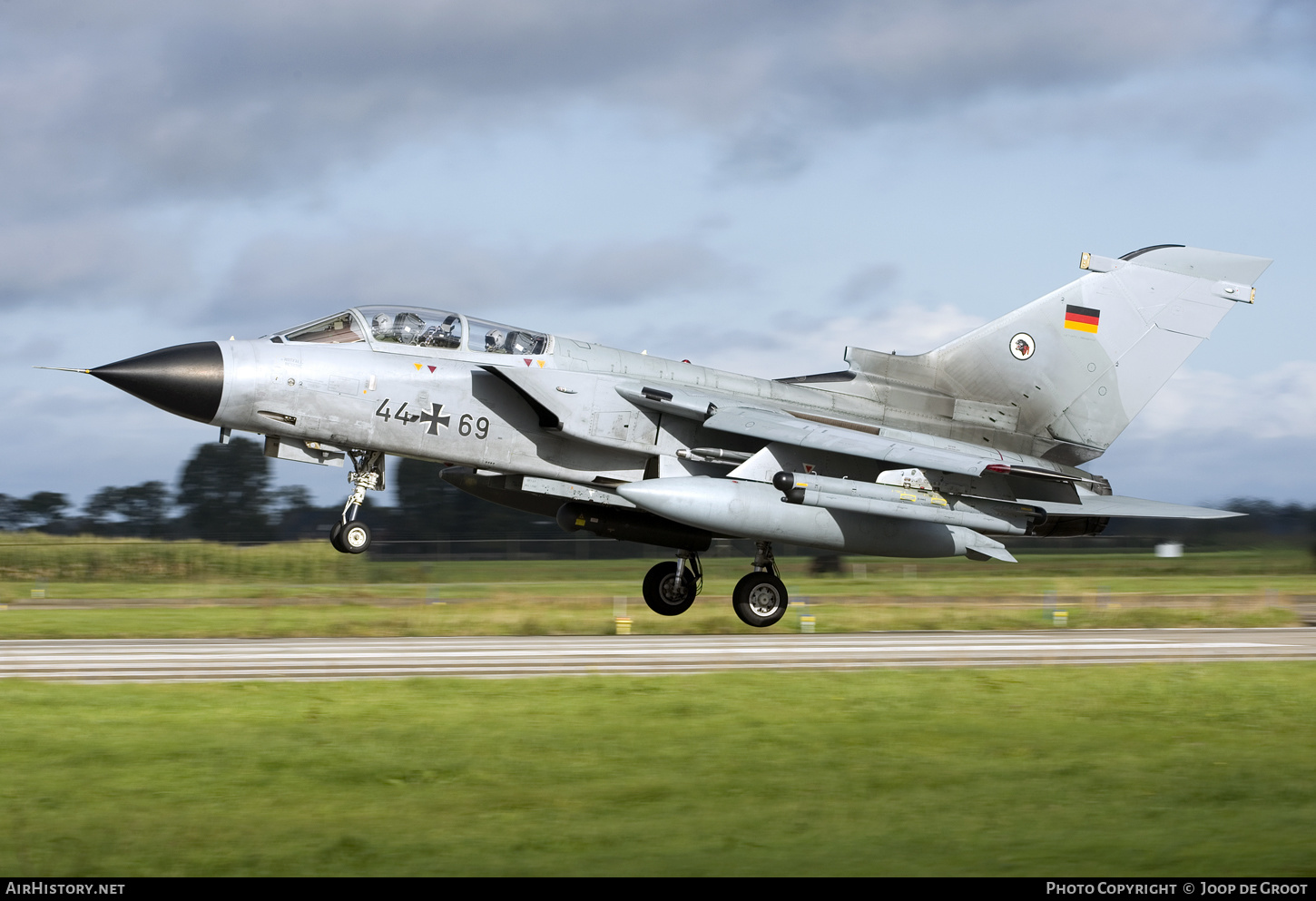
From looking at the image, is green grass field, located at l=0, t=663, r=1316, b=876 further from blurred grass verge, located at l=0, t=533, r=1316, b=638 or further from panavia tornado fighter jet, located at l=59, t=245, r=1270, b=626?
blurred grass verge, located at l=0, t=533, r=1316, b=638

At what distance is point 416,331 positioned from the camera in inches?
606

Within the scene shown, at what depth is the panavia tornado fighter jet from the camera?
14.9 m

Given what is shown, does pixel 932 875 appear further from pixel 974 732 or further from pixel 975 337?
pixel 975 337

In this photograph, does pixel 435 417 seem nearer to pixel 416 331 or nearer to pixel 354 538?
pixel 416 331

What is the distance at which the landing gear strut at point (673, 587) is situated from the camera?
1839cm

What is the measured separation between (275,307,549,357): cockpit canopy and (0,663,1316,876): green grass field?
4479 mm

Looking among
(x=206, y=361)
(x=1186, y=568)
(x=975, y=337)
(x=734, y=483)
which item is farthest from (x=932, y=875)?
(x=1186, y=568)

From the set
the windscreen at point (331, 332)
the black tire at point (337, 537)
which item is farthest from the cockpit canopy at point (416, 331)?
the black tire at point (337, 537)

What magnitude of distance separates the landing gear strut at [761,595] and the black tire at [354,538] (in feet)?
17.5

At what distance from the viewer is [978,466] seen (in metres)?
16.1

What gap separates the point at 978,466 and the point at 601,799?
31.9ft

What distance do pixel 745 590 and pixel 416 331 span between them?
5.82 meters

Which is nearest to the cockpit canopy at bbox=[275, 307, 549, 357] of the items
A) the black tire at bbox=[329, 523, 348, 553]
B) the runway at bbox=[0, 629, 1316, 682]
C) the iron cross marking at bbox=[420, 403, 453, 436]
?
the iron cross marking at bbox=[420, 403, 453, 436]

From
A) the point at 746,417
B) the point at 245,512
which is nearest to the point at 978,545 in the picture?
the point at 746,417
